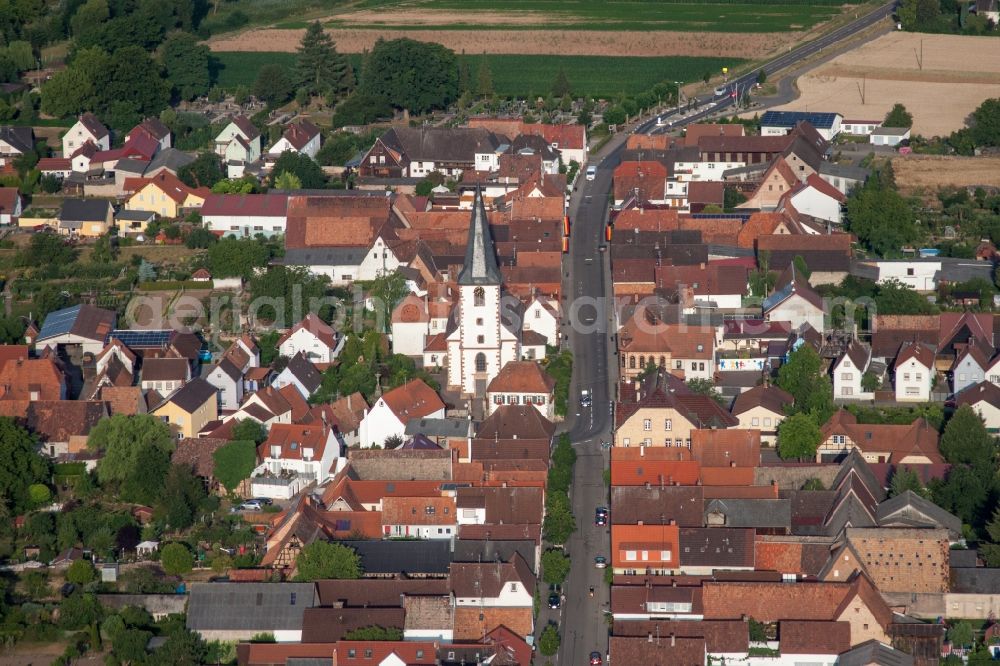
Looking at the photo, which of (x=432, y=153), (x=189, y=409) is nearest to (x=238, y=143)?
(x=432, y=153)

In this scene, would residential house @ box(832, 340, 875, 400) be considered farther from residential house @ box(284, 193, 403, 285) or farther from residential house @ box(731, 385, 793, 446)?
residential house @ box(284, 193, 403, 285)

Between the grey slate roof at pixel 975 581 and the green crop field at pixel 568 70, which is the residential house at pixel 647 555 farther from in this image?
the green crop field at pixel 568 70

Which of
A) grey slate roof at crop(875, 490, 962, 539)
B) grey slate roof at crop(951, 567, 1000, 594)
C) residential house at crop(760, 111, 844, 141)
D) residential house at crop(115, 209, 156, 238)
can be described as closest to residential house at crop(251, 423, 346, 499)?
grey slate roof at crop(875, 490, 962, 539)

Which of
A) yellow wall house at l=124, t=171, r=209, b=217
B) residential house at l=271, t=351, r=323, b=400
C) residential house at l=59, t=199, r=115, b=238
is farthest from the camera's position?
yellow wall house at l=124, t=171, r=209, b=217

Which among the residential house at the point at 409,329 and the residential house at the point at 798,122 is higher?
the residential house at the point at 798,122

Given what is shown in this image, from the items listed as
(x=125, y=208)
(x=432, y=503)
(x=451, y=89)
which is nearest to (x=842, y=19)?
(x=451, y=89)

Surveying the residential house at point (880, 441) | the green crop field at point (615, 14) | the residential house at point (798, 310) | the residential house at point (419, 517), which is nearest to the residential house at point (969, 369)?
the residential house at point (880, 441)
